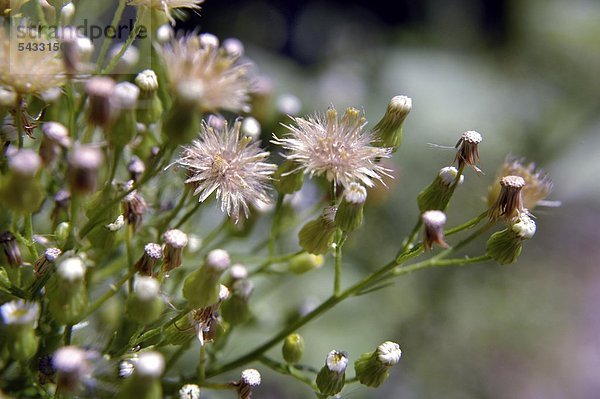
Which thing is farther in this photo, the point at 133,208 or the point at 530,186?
the point at 530,186

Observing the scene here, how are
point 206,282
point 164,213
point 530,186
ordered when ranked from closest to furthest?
point 206,282 < point 530,186 < point 164,213

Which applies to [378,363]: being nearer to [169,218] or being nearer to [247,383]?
[247,383]

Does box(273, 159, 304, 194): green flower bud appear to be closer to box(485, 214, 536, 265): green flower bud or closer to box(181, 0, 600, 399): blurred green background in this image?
box(485, 214, 536, 265): green flower bud

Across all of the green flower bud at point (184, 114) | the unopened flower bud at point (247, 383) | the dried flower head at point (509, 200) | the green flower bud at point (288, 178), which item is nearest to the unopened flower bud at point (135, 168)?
the green flower bud at point (288, 178)

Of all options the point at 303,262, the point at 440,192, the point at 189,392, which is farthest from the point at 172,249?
the point at 440,192

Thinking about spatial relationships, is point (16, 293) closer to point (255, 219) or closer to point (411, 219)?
point (255, 219)

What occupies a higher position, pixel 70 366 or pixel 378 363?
pixel 70 366

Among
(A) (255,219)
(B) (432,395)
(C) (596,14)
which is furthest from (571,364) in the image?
(A) (255,219)
